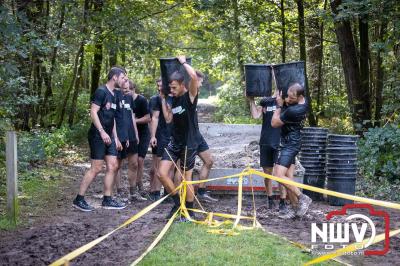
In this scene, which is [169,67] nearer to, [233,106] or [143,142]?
[143,142]

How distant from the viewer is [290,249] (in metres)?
6.54

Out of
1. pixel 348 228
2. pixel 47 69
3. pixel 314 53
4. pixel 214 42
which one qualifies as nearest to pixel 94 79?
pixel 47 69

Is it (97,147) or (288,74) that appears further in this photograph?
(288,74)

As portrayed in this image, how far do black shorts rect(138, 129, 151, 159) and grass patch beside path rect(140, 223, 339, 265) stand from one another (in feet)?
11.5

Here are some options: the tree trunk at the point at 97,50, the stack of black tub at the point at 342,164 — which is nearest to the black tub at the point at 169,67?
the stack of black tub at the point at 342,164

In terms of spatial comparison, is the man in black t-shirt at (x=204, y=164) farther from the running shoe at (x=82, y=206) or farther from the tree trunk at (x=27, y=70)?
the tree trunk at (x=27, y=70)

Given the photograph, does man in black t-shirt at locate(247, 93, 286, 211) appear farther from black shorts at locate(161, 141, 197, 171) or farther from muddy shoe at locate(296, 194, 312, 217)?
black shorts at locate(161, 141, 197, 171)

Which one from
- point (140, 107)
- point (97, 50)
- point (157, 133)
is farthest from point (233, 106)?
point (157, 133)

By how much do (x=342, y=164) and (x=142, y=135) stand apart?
360 centimetres

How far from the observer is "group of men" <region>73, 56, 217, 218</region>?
8266mm

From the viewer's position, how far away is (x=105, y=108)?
9.23 m

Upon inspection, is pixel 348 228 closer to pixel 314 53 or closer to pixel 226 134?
pixel 226 134

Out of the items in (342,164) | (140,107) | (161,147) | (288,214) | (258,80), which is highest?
(258,80)

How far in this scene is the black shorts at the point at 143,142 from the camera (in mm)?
10867
